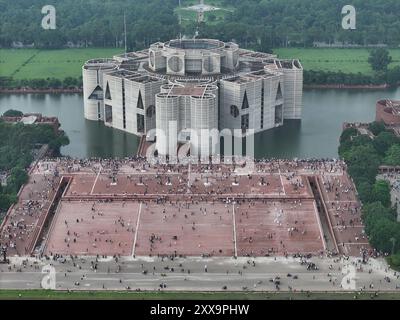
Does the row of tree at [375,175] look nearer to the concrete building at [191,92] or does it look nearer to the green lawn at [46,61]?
the concrete building at [191,92]

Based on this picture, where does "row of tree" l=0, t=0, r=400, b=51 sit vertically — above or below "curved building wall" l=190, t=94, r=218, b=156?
above

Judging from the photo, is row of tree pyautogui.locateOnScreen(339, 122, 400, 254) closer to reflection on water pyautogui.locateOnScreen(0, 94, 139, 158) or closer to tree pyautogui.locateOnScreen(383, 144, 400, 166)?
tree pyautogui.locateOnScreen(383, 144, 400, 166)

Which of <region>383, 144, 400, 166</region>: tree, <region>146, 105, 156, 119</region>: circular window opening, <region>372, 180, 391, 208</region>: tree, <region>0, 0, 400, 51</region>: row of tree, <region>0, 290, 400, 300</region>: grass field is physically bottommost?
<region>0, 290, 400, 300</region>: grass field

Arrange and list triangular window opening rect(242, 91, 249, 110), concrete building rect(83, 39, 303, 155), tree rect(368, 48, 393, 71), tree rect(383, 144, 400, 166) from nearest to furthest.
A: tree rect(383, 144, 400, 166)
concrete building rect(83, 39, 303, 155)
triangular window opening rect(242, 91, 249, 110)
tree rect(368, 48, 393, 71)

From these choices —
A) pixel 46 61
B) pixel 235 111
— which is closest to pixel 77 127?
pixel 235 111

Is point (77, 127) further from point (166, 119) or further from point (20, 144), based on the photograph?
point (166, 119)

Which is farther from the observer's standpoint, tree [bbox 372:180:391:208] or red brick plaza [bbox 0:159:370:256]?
tree [bbox 372:180:391:208]

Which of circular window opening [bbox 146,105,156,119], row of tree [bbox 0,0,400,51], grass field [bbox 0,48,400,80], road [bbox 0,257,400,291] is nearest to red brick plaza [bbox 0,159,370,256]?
road [bbox 0,257,400,291]
